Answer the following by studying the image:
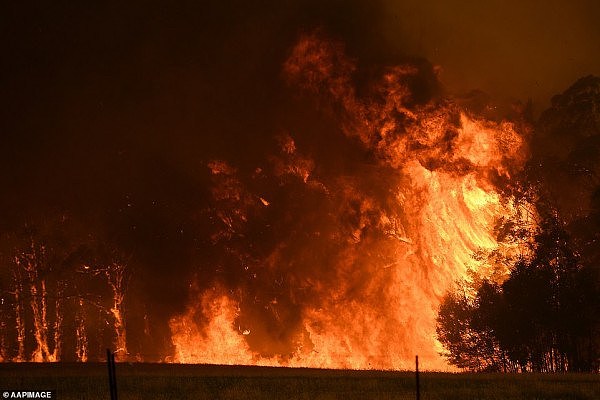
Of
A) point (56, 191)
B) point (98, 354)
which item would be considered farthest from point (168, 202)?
point (98, 354)

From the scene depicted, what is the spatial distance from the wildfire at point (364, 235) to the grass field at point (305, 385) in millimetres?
19437

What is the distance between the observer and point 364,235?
154ft

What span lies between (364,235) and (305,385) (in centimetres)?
2499

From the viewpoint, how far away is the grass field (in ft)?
67.3

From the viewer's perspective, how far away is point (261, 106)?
170 ft

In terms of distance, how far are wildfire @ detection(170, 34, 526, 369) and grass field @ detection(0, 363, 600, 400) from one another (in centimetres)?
1944

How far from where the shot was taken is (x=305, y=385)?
2256 centimetres

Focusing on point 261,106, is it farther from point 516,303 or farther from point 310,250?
point 516,303

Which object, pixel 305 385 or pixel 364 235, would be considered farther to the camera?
pixel 364 235

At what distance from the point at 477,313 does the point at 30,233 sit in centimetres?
3270

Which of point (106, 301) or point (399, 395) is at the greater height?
point (106, 301)

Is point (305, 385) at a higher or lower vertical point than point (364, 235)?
lower

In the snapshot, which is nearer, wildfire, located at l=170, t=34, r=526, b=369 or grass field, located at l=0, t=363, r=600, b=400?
grass field, located at l=0, t=363, r=600, b=400

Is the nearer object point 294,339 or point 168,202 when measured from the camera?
point 294,339
